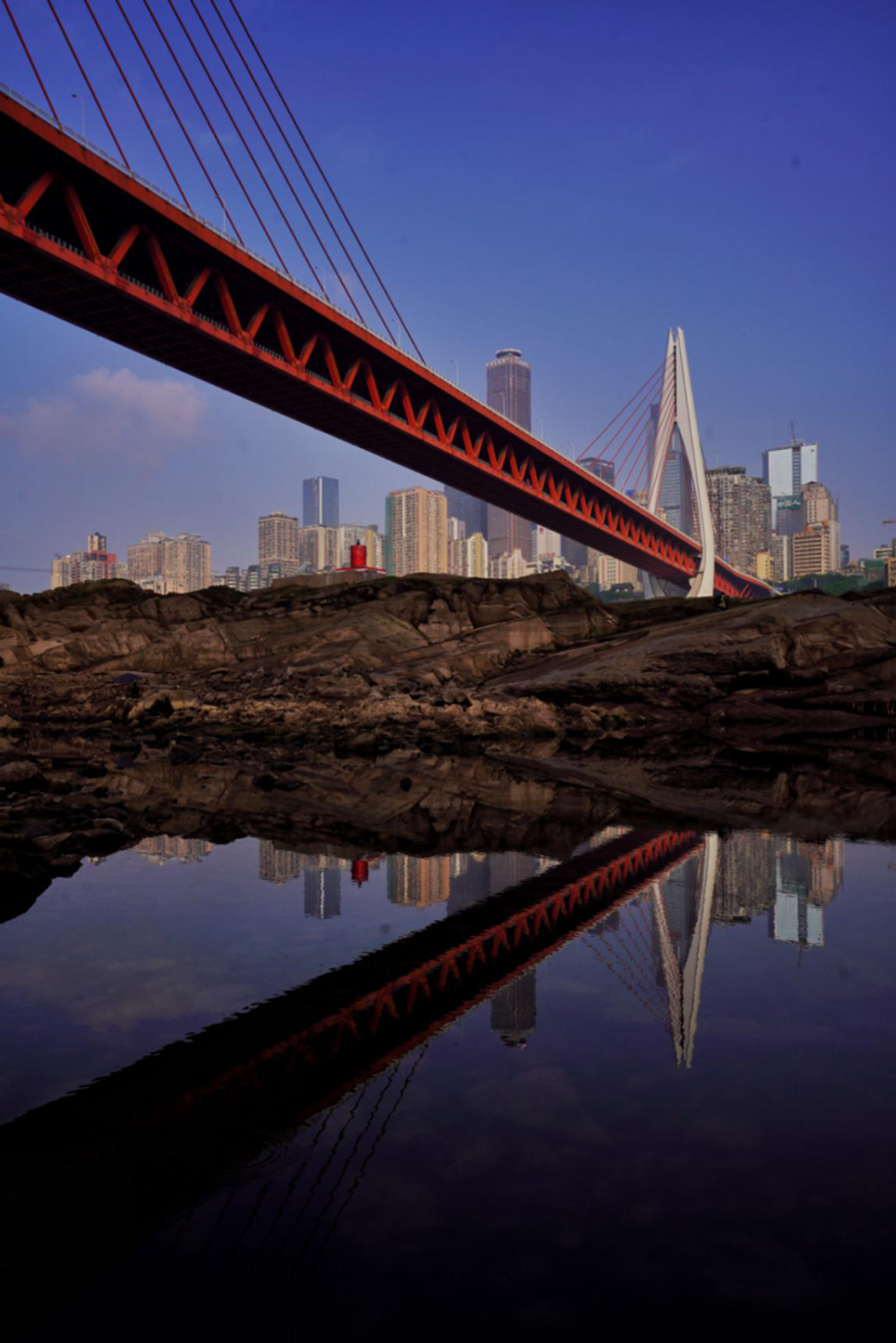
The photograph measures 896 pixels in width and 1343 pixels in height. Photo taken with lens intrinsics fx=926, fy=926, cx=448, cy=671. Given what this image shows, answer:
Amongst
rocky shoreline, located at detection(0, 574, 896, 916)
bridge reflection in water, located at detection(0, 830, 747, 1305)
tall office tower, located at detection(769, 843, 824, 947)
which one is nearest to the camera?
bridge reflection in water, located at detection(0, 830, 747, 1305)

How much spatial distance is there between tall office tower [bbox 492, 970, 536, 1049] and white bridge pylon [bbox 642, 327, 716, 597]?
8015 cm

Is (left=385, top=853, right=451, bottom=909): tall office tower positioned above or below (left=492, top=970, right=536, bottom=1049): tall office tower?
above

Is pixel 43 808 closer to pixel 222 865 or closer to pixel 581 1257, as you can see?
pixel 222 865

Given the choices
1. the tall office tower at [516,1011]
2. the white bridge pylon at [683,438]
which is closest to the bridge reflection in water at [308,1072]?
Answer: the tall office tower at [516,1011]

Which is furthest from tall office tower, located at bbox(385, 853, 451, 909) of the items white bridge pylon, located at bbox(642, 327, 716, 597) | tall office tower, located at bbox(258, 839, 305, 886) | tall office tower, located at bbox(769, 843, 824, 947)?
white bridge pylon, located at bbox(642, 327, 716, 597)

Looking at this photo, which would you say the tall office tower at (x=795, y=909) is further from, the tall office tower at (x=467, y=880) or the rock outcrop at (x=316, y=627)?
the rock outcrop at (x=316, y=627)

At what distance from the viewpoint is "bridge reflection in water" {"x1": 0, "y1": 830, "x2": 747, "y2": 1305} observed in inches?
142

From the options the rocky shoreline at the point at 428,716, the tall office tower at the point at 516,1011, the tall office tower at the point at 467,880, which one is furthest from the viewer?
the rocky shoreline at the point at 428,716

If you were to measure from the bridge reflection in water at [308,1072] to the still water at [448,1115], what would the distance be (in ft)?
0.06

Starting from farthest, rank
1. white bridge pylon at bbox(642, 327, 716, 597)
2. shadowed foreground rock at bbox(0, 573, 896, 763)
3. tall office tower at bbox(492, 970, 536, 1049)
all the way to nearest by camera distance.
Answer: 1. white bridge pylon at bbox(642, 327, 716, 597)
2. shadowed foreground rock at bbox(0, 573, 896, 763)
3. tall office tower at bbox(492, 970, 536, 1049)

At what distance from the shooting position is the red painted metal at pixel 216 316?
29.7 meters

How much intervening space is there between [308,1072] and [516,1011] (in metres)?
1.48

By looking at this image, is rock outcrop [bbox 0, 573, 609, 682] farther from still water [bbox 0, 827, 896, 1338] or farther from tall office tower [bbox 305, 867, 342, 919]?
still water [bbox 0, 827, 896, 1338]

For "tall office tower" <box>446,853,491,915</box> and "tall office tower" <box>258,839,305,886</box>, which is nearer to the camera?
"tall office tower" <box>446,853,491,915</box>
